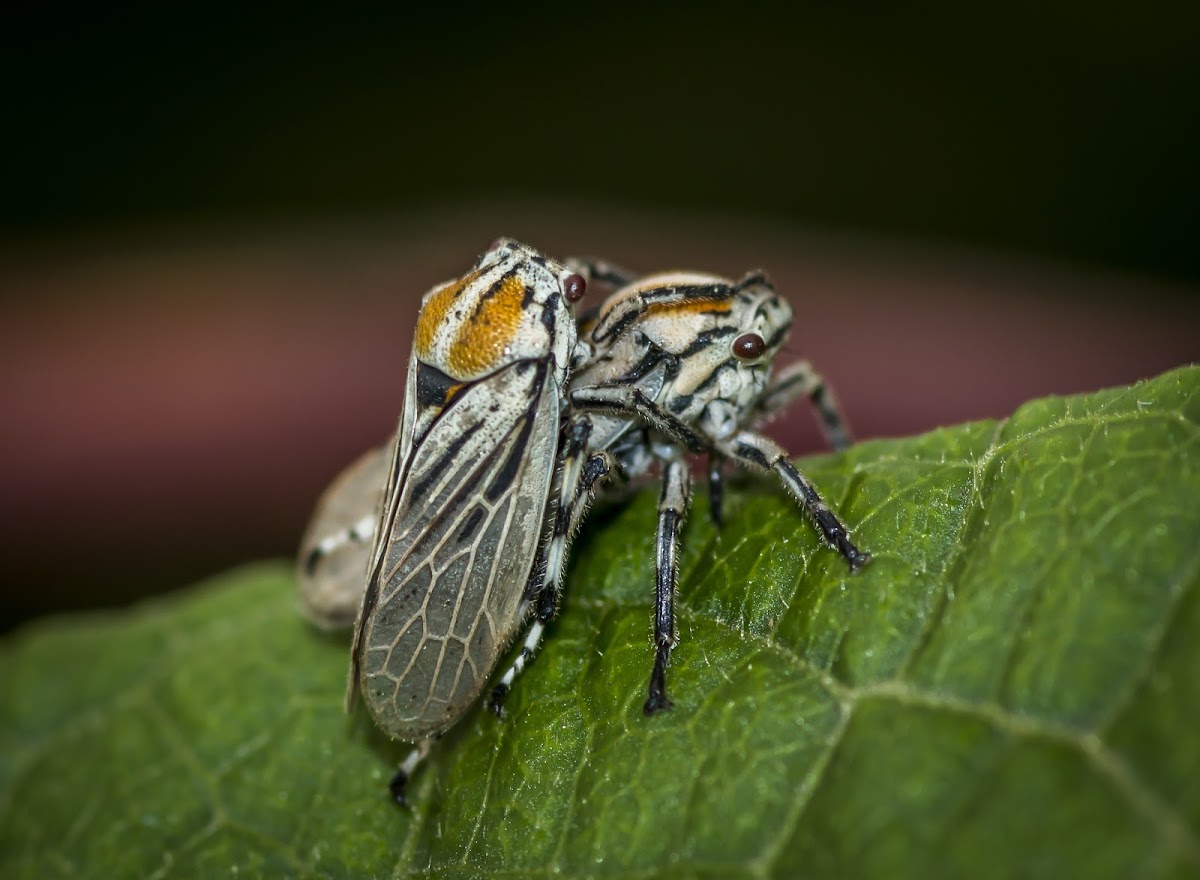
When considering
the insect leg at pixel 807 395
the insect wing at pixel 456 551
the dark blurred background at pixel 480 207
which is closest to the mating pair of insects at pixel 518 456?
the insect wing at pixel 456 551

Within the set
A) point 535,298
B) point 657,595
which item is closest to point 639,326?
point 535,298

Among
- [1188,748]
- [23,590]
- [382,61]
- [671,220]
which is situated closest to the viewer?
[1188,748]

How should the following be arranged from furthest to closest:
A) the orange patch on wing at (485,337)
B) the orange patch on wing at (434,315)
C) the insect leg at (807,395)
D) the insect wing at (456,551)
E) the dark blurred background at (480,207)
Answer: the dark blurred background at (480,207) → the insect leg at (807,395) → the orange patch on wing at (434,315) → the orange patch on wing at (485,337) → the insect wing at (456,551)

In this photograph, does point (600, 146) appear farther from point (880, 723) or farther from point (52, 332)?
point (880, 723)

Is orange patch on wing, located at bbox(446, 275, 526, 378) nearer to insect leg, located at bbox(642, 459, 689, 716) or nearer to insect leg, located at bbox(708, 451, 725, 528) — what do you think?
insect leg, located at bbox(642, 459, 689, 716)

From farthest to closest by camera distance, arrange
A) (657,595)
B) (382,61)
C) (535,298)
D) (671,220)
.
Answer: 1. (382,61)
2. (671,220)
3. (535,298)
4. (657,595)

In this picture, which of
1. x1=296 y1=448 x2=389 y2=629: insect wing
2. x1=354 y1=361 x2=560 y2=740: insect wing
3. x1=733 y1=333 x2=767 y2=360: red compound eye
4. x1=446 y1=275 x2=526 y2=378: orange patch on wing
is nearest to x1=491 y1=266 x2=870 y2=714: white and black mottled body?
x1=733 y1=333 x2=767 y2=360: red compound eye

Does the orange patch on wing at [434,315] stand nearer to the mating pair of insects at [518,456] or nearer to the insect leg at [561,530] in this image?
the mating pair of insects at [518,456]
